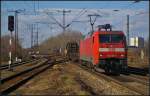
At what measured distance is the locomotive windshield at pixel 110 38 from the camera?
103ft

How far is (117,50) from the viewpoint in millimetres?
31031

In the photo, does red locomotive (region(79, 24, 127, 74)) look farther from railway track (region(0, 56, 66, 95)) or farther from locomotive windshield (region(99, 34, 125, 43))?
railway track (region(0, 56, 66, 95))

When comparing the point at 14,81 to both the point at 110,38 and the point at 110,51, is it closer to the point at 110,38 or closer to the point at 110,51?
the point at 110,51

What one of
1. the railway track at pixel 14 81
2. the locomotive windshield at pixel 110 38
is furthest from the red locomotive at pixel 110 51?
the railway track at pixel 14 81

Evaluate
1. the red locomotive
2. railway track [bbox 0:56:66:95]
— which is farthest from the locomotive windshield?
railway track [bbox 0:56:66:95]

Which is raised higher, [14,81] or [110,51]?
[110,51]

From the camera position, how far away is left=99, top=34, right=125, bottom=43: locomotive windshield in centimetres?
3134

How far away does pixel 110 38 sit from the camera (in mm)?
31406

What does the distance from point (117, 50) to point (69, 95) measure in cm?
1543

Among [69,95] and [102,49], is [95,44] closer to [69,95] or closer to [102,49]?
[102,49]

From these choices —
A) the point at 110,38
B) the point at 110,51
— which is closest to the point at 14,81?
the point at 110,51

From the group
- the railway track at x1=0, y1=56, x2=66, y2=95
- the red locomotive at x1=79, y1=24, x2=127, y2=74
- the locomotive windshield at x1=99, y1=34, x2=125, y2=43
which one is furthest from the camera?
the locomotive windshield at x1=99, y1=34, x2=125, y2=43

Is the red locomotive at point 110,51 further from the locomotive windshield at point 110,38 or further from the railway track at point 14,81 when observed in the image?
the railway track at point 14,81

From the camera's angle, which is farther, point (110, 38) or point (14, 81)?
point (110, 38)
